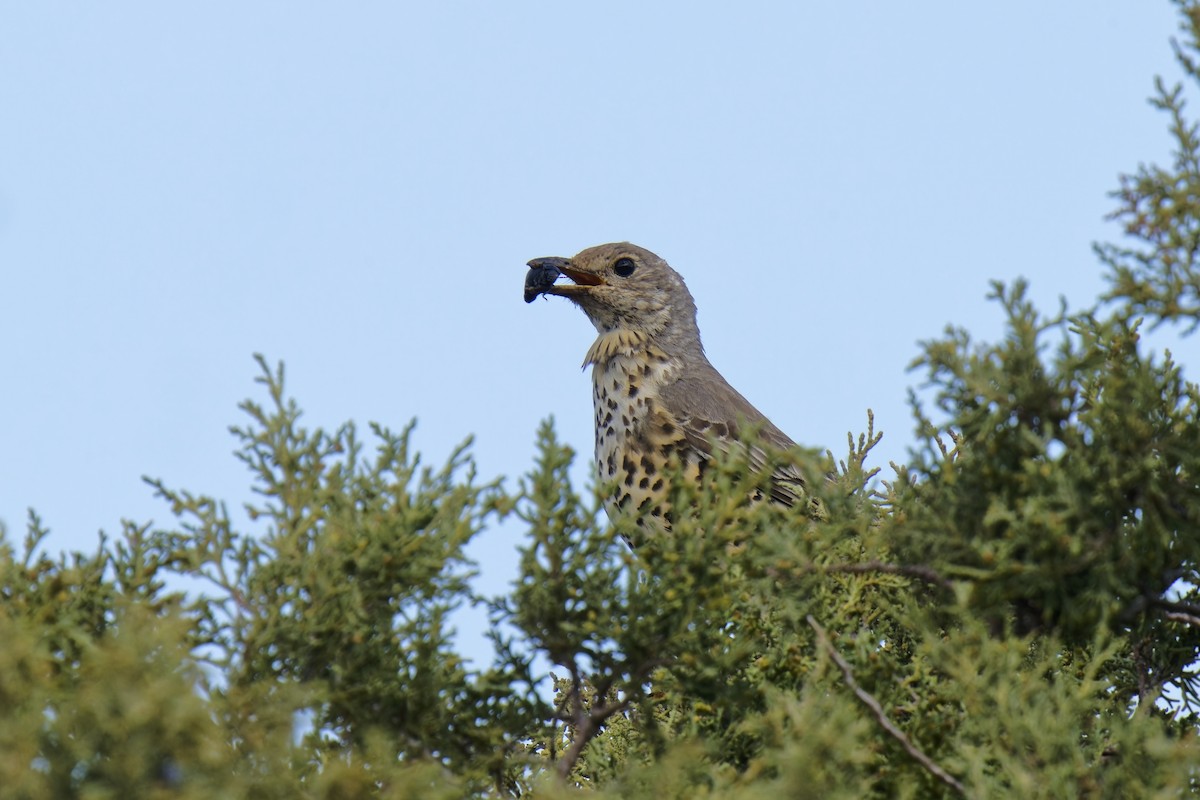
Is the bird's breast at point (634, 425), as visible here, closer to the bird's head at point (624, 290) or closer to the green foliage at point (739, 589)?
the bird's head at point (624, 290)

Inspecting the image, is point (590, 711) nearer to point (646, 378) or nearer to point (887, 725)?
point (887, 725)

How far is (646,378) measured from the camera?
7.59 meters

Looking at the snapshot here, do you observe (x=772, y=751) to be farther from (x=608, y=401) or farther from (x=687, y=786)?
(x=608, y=401)

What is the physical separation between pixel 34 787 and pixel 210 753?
31cm

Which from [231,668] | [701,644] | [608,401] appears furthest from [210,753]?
[608,401]

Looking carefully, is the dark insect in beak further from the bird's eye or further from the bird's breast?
the bird's breast

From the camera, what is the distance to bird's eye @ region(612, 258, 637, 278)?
830 cm

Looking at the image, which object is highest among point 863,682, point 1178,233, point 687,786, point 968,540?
point 1178,233

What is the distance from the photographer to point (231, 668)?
292 centimetres

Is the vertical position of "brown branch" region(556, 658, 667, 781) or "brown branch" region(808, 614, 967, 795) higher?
"brown branch" region(808, 614, 967, 795)

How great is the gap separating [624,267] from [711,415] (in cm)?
141

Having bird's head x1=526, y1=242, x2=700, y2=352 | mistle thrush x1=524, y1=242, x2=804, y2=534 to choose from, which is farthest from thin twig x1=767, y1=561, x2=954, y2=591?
bird's head x1=526, y1=242, x2=700, y2=352

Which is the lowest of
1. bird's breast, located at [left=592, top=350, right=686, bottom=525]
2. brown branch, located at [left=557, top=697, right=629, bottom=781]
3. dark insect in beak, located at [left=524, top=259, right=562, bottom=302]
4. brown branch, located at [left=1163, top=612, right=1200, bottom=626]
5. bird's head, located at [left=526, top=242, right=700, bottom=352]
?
brown branch, located at [left=557, top=697, right=629, bottom=781]

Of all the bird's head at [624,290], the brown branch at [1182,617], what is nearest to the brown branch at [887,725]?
the brown branch at [1182,617]
